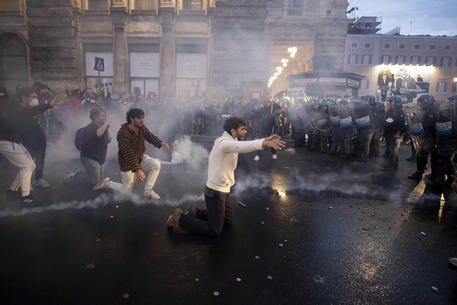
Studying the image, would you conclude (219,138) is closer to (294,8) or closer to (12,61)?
(12,61)

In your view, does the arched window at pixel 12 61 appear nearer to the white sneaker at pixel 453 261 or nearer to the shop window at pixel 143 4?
the shop window at pixel 143 4

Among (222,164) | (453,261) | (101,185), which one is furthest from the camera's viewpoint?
(101,185)

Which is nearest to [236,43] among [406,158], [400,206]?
[406,158]

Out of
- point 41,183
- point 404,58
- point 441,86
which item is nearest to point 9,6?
point 41,183

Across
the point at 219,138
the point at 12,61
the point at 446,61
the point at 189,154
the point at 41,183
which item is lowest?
the point at 189,154

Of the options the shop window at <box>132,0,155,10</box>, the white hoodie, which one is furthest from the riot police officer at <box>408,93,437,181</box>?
the shop window at <box>132,0,155,10</box>

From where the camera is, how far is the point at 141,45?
21.1 meters

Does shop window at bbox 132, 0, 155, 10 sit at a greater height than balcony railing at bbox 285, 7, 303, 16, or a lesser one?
lesser

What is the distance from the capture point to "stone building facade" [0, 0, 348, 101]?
20.2 meters

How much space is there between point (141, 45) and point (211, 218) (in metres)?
19.3

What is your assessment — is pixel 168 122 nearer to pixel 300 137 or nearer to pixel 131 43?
pixel 300 137

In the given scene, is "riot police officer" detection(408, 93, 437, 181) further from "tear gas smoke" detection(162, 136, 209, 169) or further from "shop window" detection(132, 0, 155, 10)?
"shop window" detection(132, 0, 155, 10)

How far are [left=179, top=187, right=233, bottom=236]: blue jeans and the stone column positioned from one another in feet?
61.1

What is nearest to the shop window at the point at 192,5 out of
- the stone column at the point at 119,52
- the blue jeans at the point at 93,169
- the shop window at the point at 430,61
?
the stone column at the point at 119,52
